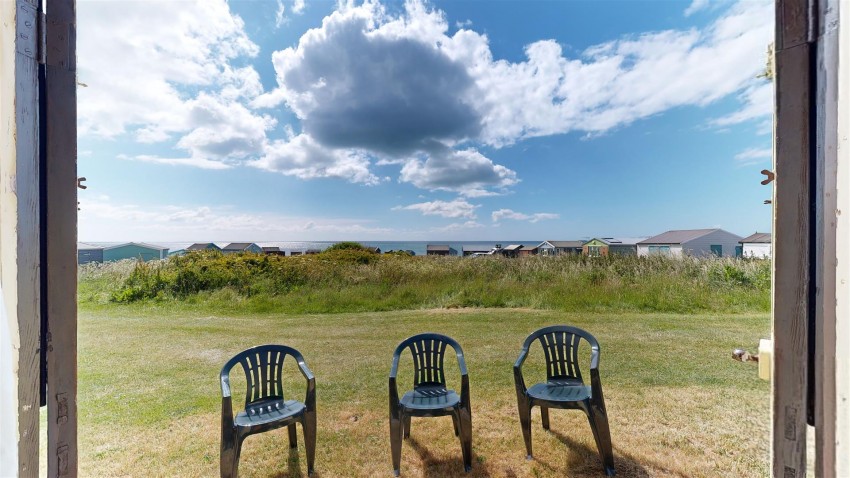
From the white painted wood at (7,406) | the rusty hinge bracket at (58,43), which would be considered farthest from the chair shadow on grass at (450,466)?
the rusty hinge bracket at (58,43)

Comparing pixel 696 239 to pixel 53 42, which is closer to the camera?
pixel 53 42

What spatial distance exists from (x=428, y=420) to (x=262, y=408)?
144 centimetres

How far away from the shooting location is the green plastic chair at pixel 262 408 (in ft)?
6.52

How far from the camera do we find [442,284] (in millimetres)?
8266

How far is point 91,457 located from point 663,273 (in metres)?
10.1

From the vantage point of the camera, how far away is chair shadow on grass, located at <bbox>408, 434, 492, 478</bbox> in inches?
88.8

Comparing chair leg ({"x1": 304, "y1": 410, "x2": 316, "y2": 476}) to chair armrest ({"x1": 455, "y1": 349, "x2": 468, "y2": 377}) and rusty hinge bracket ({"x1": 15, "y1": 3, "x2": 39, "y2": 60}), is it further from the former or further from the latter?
rusty hinge bracket ({"x1": 15, "y1": 3, "x2": 39, "y2": 60})

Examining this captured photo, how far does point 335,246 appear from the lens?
15.1m

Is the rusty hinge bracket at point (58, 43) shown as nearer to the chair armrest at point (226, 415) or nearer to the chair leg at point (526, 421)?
the chair armrest at point (226, 415)

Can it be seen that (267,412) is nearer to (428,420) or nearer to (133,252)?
(428,420)

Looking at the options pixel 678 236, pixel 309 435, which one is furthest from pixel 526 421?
pixel 678 236

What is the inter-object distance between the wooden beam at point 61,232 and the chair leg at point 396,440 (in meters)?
1.62

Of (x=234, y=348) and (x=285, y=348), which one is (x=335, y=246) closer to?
(x=234, y=348)

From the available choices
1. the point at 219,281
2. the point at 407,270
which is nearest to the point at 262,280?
the point at 219,281
